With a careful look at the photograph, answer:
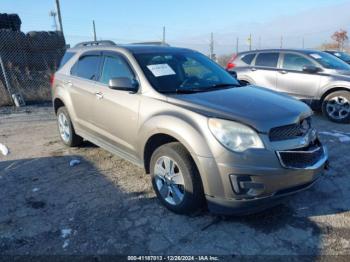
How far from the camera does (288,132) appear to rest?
3.39 meters

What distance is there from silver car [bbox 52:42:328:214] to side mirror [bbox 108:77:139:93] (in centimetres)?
1

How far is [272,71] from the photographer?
8852mm

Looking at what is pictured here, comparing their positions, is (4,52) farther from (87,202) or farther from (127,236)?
(127,236)

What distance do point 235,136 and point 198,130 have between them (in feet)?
1.18

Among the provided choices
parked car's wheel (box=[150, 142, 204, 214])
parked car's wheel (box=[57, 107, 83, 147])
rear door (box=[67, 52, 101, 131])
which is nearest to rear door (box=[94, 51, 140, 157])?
rear door (box=[67, 52, 101, 131])

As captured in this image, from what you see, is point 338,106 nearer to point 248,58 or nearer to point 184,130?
point 248,58

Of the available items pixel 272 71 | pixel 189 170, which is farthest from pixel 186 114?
pixel 272 71

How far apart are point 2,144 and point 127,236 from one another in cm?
439

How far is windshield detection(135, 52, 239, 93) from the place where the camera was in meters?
4.14

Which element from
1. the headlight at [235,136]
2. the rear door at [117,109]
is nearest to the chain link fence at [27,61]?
the rear door at [117,109]

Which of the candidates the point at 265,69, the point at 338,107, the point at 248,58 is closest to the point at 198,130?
the point at 338,107

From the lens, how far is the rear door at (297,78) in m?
8.16

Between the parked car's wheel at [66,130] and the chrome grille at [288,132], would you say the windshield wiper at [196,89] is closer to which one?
the chrome grille at [288,132]

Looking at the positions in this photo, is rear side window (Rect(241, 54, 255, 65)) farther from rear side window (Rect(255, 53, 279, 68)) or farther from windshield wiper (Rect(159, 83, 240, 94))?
windshield wiper (Rect(159, 83, 240, 94))
